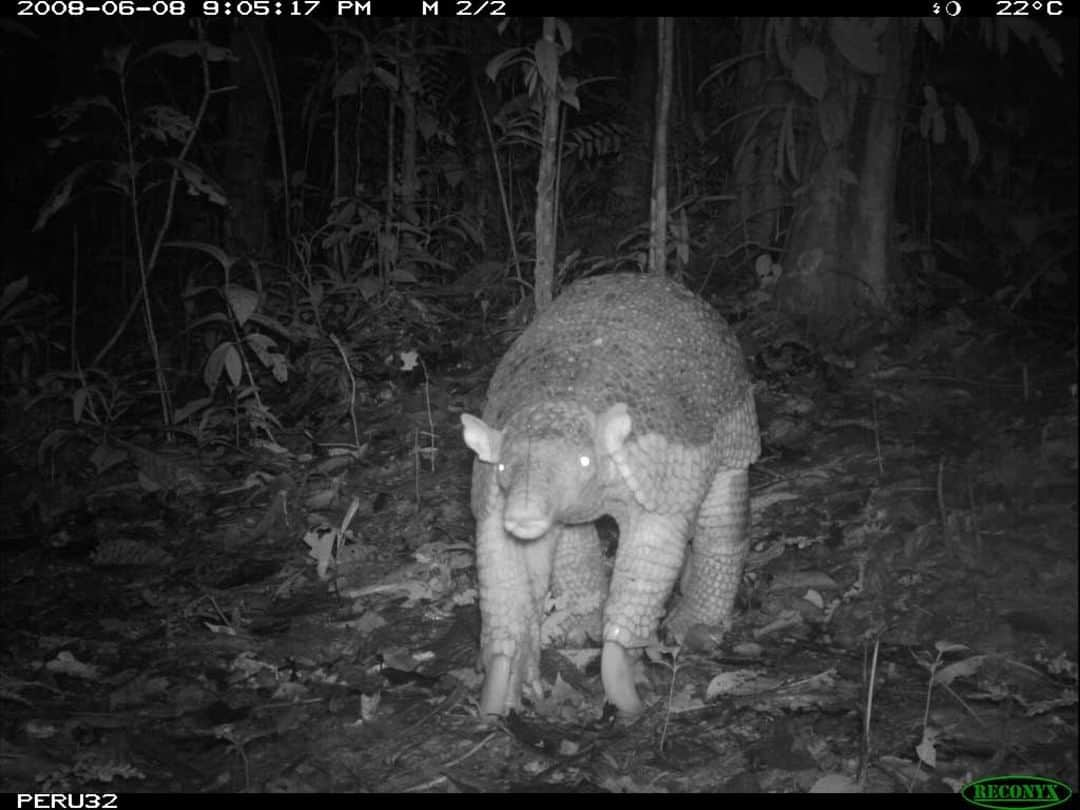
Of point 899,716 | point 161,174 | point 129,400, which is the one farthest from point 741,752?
point 161,174

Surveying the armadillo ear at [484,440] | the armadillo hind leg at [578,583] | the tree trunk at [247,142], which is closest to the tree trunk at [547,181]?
the armadillo hind leg at [578,583]

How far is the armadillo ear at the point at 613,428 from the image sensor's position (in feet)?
12.0

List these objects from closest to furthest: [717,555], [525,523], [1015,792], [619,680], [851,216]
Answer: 1. [1015,792]
2. [525,523]
3. [619,680]
4. [717,555]
5. [851,216]

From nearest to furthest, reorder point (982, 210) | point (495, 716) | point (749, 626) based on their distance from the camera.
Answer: point (495, 716) < point (749, 626) < point (982, 210)

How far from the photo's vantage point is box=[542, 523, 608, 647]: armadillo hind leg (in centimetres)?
458

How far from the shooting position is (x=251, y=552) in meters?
5.64

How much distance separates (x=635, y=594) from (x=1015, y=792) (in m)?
1.53

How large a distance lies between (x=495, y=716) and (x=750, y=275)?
600 centimetres

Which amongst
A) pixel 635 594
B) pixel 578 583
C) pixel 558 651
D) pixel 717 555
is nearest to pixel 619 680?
pixel 635 594

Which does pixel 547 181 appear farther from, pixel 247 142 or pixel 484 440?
pixel 247 142

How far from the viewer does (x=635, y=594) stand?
12.7 ft

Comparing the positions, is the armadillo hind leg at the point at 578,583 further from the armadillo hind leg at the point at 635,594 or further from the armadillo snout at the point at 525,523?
the armadillo snout at the point at 525,523

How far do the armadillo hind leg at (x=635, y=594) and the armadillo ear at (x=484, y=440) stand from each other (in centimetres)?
69

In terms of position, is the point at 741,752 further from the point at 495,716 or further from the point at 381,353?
the point at 381,353
